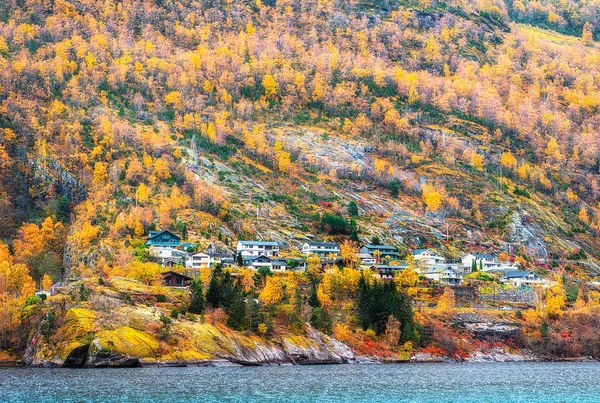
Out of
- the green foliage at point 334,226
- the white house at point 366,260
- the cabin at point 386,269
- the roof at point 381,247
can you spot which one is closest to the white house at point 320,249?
the white house at point 366,260

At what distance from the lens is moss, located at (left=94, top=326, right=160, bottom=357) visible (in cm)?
10323

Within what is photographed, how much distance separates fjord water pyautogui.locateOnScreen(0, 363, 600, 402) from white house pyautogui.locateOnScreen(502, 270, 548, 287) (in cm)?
4874

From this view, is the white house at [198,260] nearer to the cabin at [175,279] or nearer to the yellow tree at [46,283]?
the cabin at [175,279]

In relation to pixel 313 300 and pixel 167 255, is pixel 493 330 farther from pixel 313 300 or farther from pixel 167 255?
pixel 167 255

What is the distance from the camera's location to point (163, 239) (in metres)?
149

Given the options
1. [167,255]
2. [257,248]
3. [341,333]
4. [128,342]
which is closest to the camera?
[128,342]

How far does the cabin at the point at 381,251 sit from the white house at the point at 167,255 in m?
40.8

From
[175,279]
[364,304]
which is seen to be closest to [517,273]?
[364,304]

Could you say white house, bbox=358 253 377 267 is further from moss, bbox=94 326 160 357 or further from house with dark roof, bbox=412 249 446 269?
moss, bbox=94 326 160 357

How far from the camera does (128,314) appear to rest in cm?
10988

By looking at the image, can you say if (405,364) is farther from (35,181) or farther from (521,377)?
(35,181)

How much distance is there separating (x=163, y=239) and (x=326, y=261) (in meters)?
31.6

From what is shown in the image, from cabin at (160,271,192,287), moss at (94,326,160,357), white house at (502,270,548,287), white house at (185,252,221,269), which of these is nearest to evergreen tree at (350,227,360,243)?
white house at (502,270,548,287)

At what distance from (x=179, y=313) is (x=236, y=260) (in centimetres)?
3440
